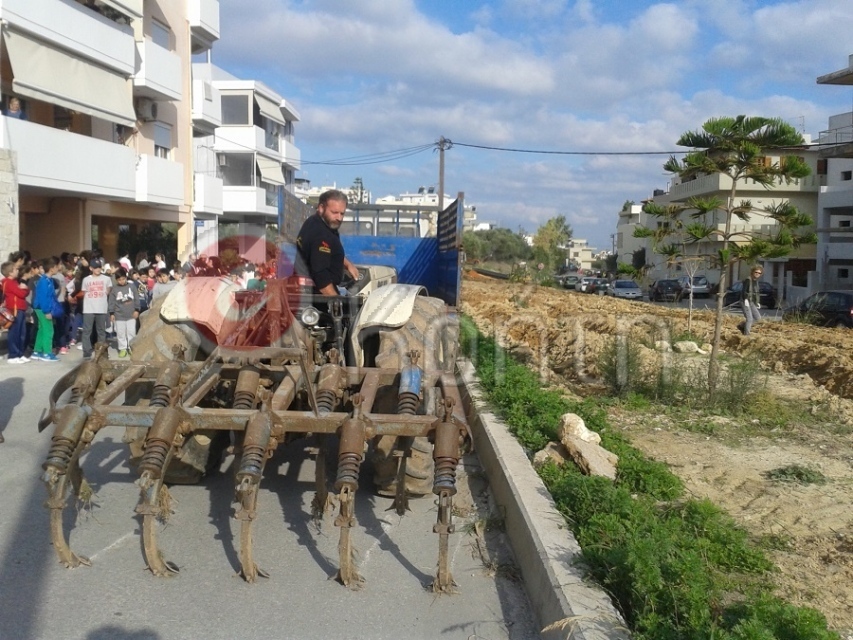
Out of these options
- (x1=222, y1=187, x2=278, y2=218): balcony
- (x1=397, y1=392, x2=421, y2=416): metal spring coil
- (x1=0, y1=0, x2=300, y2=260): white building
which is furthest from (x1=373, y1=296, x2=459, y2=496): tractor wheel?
(x1=222, y1=187, x2=278, y2=218): balcony

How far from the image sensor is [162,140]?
25109mm

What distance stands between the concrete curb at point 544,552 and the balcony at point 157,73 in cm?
1885

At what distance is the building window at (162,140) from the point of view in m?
24.6

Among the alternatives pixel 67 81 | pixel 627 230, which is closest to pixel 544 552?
pixel 67 81

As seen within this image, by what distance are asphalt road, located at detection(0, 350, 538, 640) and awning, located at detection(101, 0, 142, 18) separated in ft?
55.4

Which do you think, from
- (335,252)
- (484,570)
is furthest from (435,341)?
(484,570)

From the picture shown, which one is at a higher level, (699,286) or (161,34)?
(161,34)

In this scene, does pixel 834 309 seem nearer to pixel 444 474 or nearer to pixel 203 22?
pixel 203 22

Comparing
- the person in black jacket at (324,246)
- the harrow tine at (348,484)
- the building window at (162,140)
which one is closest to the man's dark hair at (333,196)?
the person in black jacket at (324,246)

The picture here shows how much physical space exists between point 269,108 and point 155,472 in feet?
133

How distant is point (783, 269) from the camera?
151 ft

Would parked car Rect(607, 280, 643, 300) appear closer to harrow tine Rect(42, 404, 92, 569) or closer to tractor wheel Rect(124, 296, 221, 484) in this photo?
tractor wheel Rect(124, 296, 221, 484)

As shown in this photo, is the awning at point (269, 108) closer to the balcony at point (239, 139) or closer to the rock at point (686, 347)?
the balcony at point (239, 139)

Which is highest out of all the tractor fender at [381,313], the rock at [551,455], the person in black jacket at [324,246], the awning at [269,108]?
the awning at [269,108]
